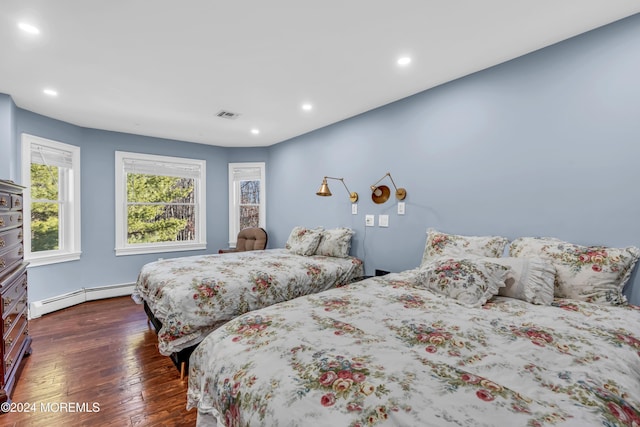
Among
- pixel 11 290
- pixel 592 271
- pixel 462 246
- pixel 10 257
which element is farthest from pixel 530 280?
pixel 10 257

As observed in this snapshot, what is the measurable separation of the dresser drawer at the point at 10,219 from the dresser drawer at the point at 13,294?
0.42 metres

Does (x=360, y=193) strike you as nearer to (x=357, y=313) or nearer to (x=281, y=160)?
(x=281, y=160)

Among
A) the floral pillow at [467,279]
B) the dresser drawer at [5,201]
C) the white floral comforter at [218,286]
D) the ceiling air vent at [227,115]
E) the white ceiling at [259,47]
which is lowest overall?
the white floral comforter at [218,286]

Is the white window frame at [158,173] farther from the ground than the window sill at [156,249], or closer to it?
farther from the ground

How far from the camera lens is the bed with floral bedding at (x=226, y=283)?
84.4 inches

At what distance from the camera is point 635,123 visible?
183 centimetres

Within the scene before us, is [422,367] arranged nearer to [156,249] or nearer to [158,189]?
[156,249]

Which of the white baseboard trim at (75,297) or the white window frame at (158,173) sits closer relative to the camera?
the white baseboard trim at (75,297)

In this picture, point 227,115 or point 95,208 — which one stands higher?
point 227,115

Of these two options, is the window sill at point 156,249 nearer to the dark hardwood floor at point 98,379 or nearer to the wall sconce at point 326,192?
the dark hardwood floor at point 98,379

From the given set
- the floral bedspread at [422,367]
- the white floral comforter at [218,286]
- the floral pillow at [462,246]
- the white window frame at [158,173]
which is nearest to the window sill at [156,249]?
the white window frame at [158,173]

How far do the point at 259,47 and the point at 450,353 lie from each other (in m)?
2.28

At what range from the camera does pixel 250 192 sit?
543 centimetres

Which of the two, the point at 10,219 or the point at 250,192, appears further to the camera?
the point at 250,192
